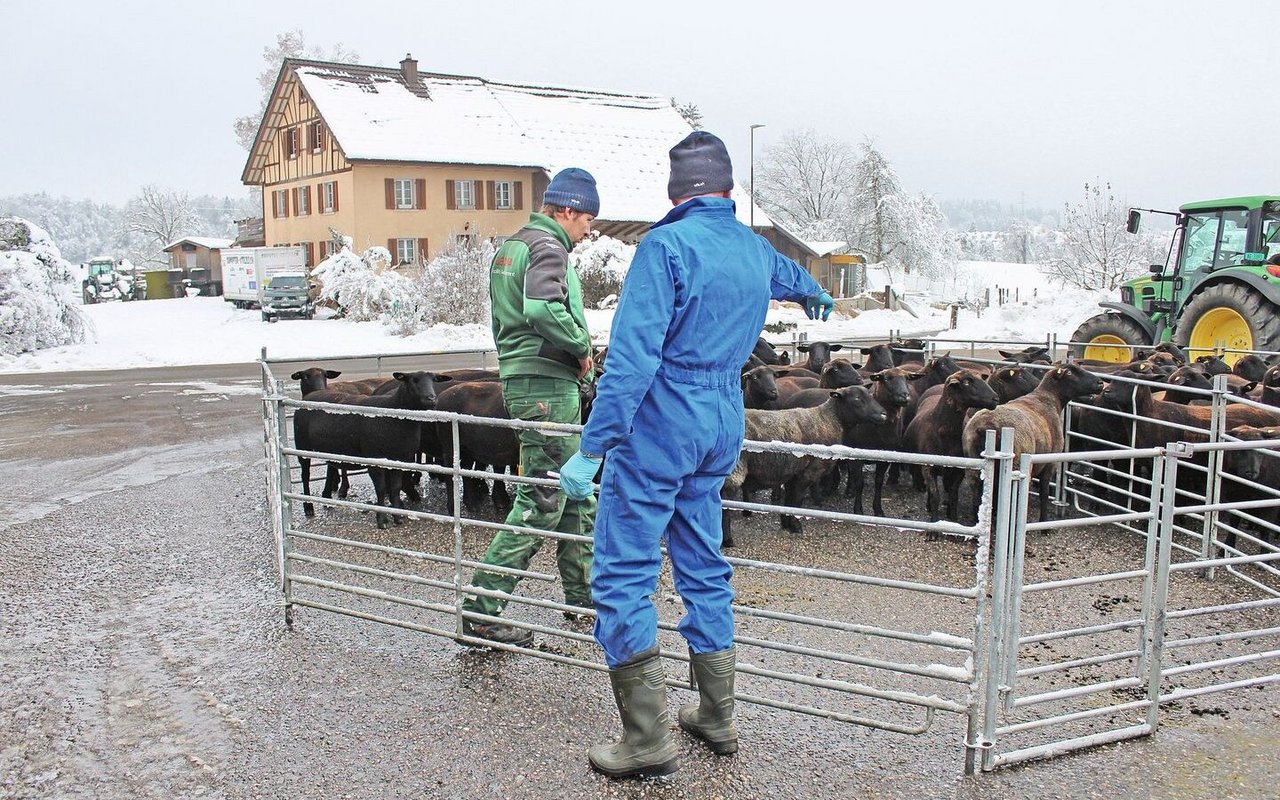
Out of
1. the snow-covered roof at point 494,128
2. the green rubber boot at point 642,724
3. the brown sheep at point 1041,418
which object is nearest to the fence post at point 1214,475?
the brown sheep at point 1041,418

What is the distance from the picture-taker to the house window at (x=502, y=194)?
48625mm

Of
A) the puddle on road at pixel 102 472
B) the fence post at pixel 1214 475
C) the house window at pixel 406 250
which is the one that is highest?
the house window at pixel 406 250

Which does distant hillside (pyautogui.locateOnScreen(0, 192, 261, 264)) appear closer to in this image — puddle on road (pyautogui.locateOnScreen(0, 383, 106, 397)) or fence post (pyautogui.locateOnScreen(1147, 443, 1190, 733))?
puddle on road (pyautogui.locateOnScreen(0, 383, 106, 397))

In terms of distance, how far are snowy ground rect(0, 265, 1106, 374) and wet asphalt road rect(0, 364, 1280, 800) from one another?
15.6 metres

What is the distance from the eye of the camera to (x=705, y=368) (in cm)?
410

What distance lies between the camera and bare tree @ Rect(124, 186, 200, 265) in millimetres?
95812

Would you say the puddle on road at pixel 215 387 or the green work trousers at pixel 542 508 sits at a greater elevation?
the green work trousers at pixel 542 508

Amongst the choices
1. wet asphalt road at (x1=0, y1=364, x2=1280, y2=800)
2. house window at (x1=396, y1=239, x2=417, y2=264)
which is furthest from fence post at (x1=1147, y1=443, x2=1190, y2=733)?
house window at (x1=396, y1=239, x2=417, y2=264)

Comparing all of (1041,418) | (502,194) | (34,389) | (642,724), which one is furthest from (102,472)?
(502,194)

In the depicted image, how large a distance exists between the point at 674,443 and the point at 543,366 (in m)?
1.88

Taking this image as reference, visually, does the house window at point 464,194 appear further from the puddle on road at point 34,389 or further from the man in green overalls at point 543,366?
the man in green overalls at point 543,366

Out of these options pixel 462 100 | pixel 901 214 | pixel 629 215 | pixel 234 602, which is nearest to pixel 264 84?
pixel 462 100

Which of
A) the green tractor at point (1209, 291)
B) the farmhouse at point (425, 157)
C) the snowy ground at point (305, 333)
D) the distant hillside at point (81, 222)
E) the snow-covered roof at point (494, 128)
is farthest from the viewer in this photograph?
the distant hillside at point (81, 222)

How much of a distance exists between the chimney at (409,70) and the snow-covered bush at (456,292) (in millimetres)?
21583
